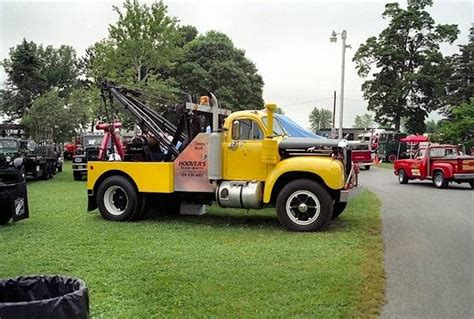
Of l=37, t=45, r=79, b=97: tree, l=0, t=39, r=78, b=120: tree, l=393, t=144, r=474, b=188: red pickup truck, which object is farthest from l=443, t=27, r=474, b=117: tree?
l=37, t=45, r=79, b=97: tree

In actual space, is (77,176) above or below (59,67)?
below

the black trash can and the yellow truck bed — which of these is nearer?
the black trash can

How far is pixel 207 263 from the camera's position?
734 centimetres

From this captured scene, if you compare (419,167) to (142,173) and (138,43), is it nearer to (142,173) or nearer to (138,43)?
(142,173)

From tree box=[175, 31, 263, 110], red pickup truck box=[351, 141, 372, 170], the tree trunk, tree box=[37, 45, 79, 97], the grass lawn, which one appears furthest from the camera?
tree box=[37, 45, 79, 97]

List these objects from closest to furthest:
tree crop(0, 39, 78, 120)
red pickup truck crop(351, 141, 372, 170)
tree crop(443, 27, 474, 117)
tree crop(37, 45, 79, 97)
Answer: red pickup truck crop(351, 141, 372, 170) < tree crop(443, 27, 474, 117) < tree crop(0, 39, 78, 120) < tree crop(37, 45, 79, 97)

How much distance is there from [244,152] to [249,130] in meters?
0.46

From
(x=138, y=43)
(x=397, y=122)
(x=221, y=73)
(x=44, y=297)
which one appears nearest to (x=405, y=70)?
(x=397, y=122)

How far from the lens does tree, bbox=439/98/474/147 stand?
3086 centimetres

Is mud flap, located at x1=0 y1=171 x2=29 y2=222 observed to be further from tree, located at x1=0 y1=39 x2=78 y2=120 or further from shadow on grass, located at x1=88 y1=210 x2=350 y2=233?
tree, located at x1=0 y1=39 x2=78 y2=120

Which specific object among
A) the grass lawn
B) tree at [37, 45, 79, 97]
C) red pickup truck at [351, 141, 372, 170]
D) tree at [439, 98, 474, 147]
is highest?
tree at [37, 45, 79, 97]

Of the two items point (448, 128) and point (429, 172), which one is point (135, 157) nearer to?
point (429, 172)

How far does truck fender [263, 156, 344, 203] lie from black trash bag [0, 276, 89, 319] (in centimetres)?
660

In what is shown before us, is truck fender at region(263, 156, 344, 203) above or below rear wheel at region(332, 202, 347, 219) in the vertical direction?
above
